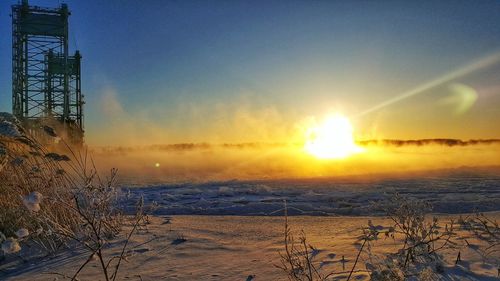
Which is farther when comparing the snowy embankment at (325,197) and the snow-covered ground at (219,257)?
the snowy embankment at (325,197)

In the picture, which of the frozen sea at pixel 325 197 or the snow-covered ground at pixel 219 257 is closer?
the snow-covered ground at pixel 219 257

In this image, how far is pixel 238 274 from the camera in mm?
2867

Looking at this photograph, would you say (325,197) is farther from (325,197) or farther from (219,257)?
(219,257)

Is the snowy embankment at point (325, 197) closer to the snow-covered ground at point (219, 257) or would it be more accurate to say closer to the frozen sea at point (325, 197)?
the frozen sea at point (325, 197)

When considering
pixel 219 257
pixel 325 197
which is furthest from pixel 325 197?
pixel 219 257

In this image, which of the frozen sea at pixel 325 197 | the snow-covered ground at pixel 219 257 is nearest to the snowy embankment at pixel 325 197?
the frozen sea at pixel 325 197

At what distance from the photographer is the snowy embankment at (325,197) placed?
6.79 metres

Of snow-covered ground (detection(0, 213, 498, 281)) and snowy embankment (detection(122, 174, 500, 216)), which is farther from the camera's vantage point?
snowy embankment (detection(122, 174, 500, 216))

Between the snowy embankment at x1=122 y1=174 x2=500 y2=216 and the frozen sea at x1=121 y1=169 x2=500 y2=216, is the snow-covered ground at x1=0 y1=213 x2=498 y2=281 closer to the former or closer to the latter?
the frozen sea at x1=121 y1=169 x2=500 y2=216

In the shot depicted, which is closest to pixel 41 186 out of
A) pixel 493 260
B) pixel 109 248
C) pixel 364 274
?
pixel 109 248

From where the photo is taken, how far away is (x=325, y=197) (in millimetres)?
8141

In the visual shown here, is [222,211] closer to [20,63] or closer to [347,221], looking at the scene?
[347,221]

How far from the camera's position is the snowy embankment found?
6785 millimetres

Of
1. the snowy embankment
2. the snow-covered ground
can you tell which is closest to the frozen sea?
the snowy embankment
